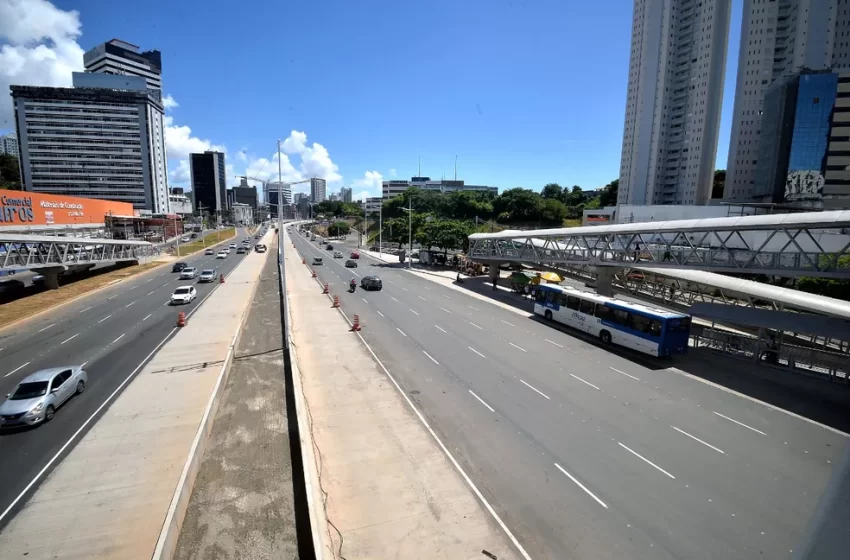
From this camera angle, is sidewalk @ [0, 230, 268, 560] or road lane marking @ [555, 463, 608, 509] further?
road lane marking @ [555, 463, 608, 509]

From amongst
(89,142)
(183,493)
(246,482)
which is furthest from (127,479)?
(89,142)

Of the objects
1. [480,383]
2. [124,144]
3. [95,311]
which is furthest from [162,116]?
[480,383]

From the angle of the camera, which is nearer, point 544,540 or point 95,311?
point 544,540

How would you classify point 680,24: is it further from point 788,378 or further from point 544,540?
point 544,540

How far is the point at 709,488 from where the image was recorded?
370 inches

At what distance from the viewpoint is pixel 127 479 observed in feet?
30.1

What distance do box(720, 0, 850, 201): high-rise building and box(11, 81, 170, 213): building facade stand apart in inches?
6582

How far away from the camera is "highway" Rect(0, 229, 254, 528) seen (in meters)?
9.91

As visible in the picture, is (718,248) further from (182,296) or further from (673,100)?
(673,100)

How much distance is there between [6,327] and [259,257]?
4100cm

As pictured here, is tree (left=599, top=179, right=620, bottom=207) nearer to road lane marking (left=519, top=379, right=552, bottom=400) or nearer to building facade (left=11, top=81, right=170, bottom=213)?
road lane marking (left=519, top=379, right=552, bottom=400)

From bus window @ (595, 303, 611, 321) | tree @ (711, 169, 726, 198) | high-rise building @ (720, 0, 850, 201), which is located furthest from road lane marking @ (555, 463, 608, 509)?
tree @ (711, 169, 726, 198)

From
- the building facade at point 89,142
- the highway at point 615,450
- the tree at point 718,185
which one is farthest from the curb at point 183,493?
the building facade at point 89,142

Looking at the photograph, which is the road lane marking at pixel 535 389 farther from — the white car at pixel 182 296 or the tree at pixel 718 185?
the tree at pixel 718 185
